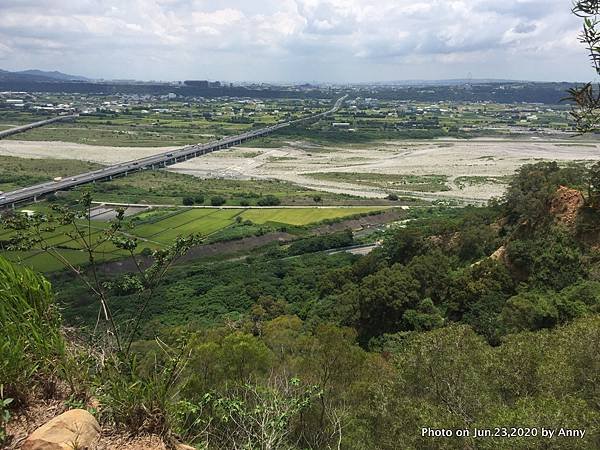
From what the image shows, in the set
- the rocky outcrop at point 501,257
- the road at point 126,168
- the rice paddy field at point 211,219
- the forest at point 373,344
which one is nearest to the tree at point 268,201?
the rice paddy field at point 211,219

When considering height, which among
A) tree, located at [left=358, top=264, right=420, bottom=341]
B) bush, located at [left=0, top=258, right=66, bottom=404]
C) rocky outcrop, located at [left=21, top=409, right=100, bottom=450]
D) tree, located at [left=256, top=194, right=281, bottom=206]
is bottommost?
tree, located at [left=256, top=194, right=281, bottom=206]

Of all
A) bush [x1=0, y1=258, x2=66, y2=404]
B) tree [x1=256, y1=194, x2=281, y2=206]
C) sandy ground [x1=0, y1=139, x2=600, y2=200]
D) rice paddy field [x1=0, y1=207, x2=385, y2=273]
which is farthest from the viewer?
sandy ground [x1=0, y1=139, x2=600, y2=200]

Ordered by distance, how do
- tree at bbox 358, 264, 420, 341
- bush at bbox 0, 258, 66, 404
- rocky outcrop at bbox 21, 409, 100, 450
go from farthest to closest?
1. tree at bbox 358, 264, 420, 341
2. bush at bbox 0, 258, 66, 404
3. rocky outcrop at bbox 21, 409, 100, 450

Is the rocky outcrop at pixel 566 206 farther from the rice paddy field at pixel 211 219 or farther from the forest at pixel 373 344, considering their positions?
the rice paddy field at pixel 211 219

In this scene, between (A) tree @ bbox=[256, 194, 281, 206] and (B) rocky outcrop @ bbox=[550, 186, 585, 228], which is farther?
(A) tree @ bbox=[256, 194, 281, 206]

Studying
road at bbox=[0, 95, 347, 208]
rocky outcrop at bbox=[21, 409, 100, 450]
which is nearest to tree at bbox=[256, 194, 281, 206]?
road at bbox=[0, 95, 347, 208]

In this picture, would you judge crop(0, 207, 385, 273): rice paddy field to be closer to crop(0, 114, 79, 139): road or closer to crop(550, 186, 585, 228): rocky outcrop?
crop(550, 186, 585, 228): rocky outcrop

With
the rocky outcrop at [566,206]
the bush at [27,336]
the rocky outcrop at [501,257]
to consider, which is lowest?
the rocky outcrop at [501,257]
